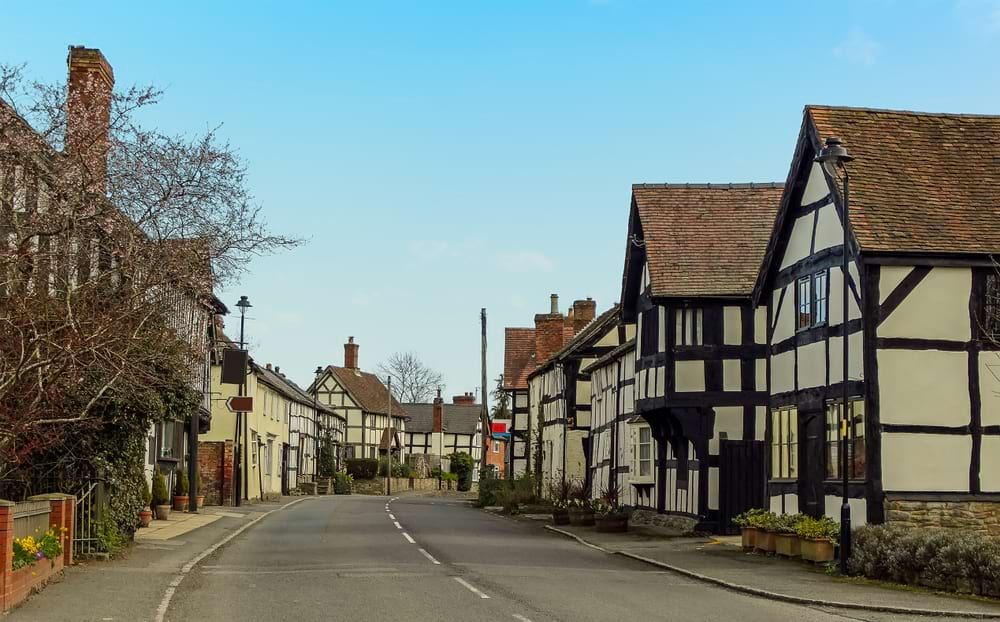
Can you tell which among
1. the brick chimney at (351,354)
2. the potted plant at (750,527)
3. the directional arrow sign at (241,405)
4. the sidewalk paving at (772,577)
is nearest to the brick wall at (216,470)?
the directional arrow sign at (241,405)

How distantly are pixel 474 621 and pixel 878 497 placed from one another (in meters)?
11.2

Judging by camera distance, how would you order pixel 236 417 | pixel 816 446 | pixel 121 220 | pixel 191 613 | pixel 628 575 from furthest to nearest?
pixel 236 417
pixel 816 446
pixel 628 575
pixel 121 220
pixel 191 613

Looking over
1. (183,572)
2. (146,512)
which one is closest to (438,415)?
(146,512)

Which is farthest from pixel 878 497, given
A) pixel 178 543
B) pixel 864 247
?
pixel 178 543

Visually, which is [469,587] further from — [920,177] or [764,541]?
[920,177]

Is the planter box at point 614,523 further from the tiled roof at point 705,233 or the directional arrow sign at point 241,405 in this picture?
the directional arrow sign at point 241,405

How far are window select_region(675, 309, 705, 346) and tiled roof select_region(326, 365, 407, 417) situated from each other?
224 feet

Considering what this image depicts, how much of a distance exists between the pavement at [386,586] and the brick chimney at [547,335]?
28532 mm

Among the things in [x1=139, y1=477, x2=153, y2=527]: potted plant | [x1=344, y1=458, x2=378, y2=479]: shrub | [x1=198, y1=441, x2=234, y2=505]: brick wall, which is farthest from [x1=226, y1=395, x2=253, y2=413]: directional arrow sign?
[x1=344, y1=458, x2=378, y2=479]: shrub

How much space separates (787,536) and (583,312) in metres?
35.0

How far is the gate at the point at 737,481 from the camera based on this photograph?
103 feet

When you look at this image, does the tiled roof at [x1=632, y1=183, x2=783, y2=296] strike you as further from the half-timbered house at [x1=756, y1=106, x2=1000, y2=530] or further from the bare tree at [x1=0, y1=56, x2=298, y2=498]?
the bare tree at [x1=0, y1=56, x2=298, y2=498]

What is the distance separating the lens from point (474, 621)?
46.7 feet

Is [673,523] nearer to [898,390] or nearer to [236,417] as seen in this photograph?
[898,390]
